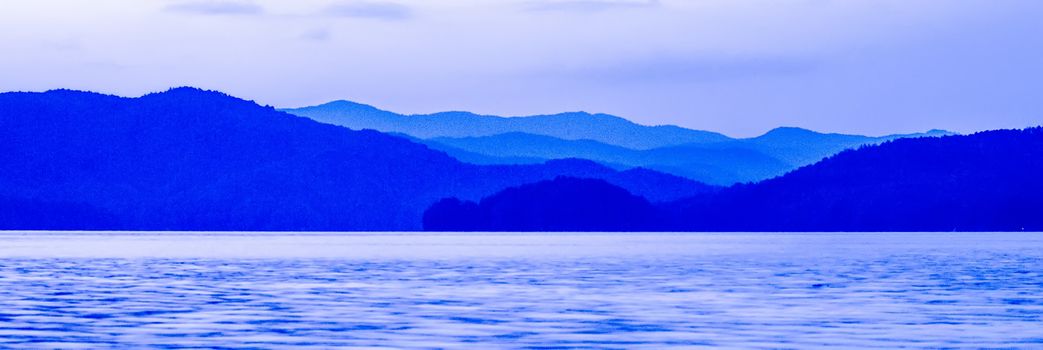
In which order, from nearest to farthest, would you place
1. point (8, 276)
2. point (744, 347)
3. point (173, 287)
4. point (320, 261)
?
point (744, 347), point (173, 287), point (8, 276), point (320, 261)

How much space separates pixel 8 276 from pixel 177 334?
95.9ft

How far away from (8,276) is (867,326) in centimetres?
3436

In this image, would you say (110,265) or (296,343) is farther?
(110,265)

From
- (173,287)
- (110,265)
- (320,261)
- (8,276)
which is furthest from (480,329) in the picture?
(320,261)

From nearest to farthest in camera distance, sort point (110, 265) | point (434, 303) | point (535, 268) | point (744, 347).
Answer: point (744, 347) < point (434, 303) < point (535, 268) < point (110, 265)

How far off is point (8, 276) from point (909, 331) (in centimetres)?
3563

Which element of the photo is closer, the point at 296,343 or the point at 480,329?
the point at 296,343

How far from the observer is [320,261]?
3307 inches

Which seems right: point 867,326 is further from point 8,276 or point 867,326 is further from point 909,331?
point 8,276

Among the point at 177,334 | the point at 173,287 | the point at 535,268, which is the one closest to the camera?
the point at 177,334

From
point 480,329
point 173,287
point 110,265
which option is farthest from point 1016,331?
point 110,265

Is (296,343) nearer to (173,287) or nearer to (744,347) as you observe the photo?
(744,347)

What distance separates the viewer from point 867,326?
35500 mm

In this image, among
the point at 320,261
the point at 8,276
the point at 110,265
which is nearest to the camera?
the point at 8,276
